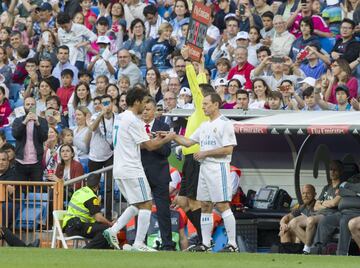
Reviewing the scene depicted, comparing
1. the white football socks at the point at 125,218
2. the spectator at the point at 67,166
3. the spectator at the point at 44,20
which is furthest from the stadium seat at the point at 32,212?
the spectator at the point at 44,20

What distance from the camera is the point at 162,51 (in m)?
25.7

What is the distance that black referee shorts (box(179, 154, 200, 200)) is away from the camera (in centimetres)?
1922

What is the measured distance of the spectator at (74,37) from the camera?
1071 inches

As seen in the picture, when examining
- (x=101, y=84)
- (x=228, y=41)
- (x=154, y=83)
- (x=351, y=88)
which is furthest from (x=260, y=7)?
(x=351, y=88)

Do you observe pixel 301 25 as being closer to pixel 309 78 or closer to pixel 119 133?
pixel 309 78

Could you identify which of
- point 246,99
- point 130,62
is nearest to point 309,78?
point 246,99

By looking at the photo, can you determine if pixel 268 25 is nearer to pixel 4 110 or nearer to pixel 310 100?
pixel 310 100

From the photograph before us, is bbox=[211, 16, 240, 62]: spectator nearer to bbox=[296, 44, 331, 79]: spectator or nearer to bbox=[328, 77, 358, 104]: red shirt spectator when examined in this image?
bbox=[296, 44, 331, 79]: spectator

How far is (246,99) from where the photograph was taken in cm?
2194

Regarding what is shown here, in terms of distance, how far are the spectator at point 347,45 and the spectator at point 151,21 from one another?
4473 millimetres

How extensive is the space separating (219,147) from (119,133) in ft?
4.35

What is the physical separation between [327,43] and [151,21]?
167 inches

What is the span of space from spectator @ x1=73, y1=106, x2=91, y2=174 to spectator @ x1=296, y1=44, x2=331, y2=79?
3713mm

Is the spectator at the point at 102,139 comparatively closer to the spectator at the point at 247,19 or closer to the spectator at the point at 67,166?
the spectator at the point at 67,166
